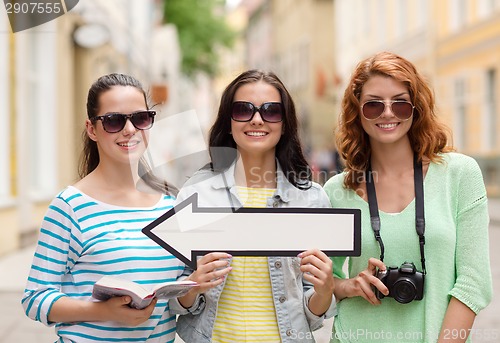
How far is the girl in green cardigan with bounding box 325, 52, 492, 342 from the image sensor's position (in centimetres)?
246

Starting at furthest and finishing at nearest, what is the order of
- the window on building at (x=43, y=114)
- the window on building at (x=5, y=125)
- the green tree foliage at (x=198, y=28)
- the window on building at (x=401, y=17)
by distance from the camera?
1. the green tree foliage at (x=198, y=28)
2. the window on building at (x=401, y=17)
3. the window on building at (x=43, y=114)
4. the window on building at (x=5, y=125)

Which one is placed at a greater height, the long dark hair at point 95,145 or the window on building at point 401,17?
the window on building at point 401,17

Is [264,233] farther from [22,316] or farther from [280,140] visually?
[22,316]

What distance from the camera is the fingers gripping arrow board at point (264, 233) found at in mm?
2383

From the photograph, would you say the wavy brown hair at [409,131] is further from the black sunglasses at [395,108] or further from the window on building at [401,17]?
the window on building at [401,17]

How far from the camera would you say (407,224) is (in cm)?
250

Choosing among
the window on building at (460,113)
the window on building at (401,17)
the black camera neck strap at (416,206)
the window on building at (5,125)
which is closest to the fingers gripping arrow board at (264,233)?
the black camera neck strap at (416,206)

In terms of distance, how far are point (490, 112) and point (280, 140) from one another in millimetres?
19546

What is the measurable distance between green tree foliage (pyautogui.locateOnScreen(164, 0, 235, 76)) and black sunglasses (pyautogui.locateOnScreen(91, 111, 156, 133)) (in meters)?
29.6

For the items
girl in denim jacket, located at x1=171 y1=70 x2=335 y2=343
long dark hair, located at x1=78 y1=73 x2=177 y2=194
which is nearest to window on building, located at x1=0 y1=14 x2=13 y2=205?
long dark hair, located at x1=78 y1=73 x2=177 y2=194

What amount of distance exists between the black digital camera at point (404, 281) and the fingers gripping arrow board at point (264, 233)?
14 centimetres

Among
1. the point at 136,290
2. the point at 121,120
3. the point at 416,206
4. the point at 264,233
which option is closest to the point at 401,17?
the point at 416,206

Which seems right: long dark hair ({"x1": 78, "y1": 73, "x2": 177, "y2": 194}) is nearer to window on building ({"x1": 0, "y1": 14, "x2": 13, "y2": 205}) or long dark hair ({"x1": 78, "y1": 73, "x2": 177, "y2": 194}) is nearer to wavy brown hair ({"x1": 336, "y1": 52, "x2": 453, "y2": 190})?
wavy brown hair ({"x1": 336, "y1": 52, "x2": 453, "y2": 190})

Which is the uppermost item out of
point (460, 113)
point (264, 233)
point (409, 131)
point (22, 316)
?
point (409, 131)
